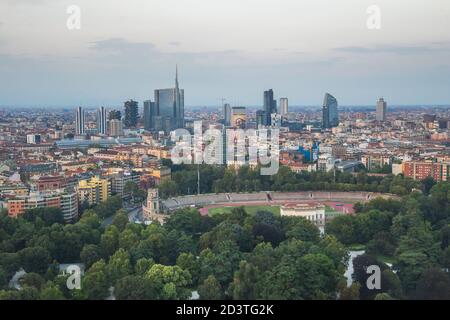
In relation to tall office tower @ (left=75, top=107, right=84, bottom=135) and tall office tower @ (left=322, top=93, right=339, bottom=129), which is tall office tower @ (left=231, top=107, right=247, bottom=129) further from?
tall office tower @ (left=75, top=107, right=84, bottom=135)

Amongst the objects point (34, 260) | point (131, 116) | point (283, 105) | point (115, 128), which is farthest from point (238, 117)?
point (34, 260)

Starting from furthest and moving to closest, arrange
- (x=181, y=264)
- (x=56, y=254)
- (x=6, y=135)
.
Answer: (x=6, y=135) < (x=56, y=254) < (x=181, y=264)

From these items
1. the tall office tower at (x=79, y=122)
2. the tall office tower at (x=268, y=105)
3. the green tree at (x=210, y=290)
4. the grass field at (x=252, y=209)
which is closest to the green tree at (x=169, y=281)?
the green tree at (x=210, y=290)

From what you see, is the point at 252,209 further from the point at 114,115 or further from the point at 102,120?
the point at 114,115

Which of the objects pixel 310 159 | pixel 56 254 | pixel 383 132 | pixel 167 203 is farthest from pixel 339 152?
pixel 56 254

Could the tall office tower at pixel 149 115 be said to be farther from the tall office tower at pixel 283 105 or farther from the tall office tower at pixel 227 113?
the tall office tower at pixel 283 105

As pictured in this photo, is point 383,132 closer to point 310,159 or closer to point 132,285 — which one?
point 310,159
